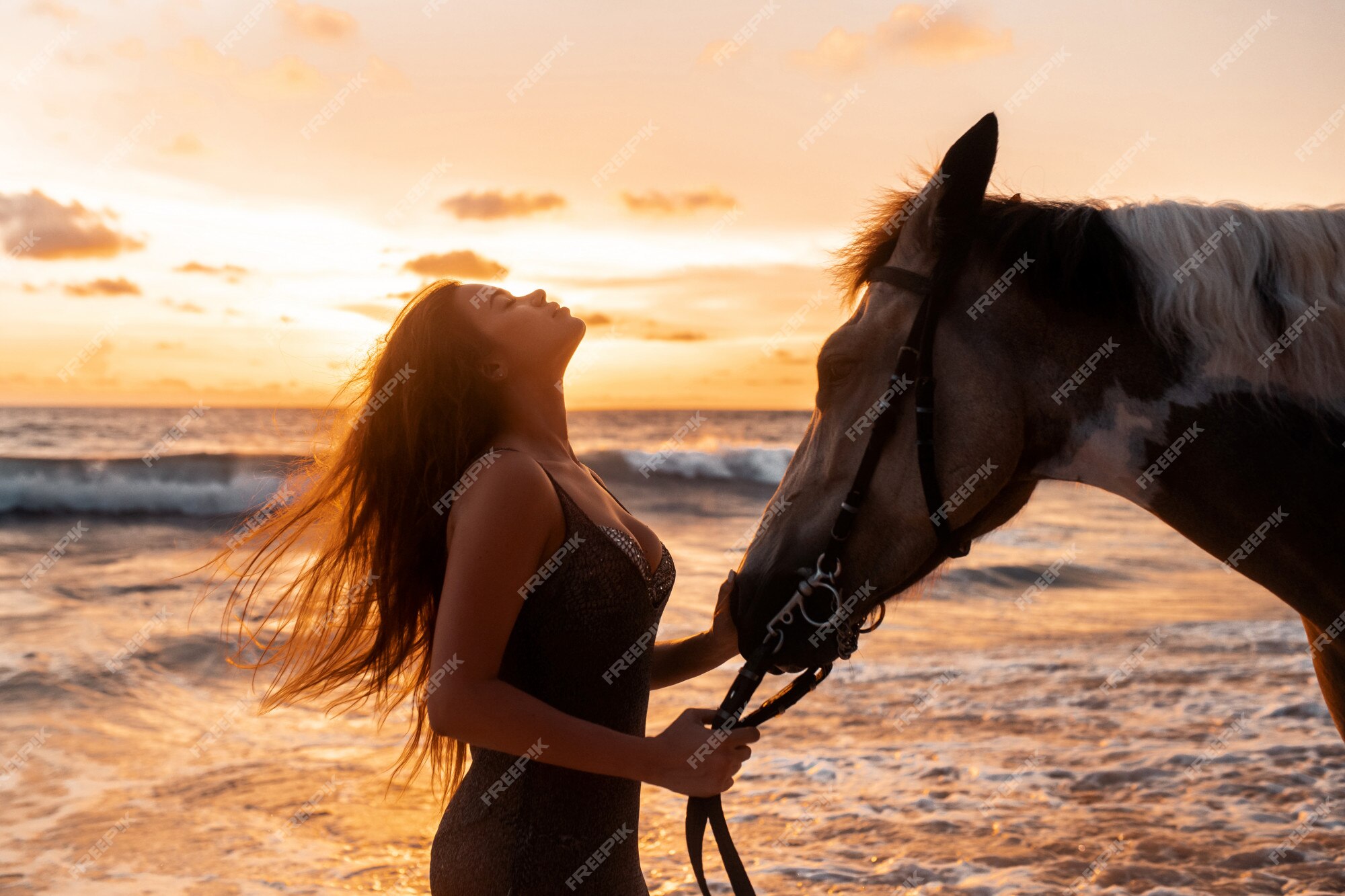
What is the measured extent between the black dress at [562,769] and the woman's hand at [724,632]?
0.82 feet

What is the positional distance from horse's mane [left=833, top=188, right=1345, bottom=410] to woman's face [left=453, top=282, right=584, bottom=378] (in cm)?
89

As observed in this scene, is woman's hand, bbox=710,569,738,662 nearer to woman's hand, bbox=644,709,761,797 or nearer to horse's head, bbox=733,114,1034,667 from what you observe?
Answer: horse's head, bbox=733,114,1034,667

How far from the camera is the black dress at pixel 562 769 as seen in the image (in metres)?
1.75

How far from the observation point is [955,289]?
1875mm

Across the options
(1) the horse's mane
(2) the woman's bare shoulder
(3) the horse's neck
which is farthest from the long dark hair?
(3) the horse's neck

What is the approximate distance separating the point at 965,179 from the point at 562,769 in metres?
1.40

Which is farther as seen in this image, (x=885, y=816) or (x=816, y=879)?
(x=885, y=816)

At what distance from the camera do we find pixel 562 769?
1.82 meters

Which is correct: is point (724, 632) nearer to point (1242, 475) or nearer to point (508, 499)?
point (508, 499)

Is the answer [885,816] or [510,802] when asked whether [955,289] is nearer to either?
[510,802]

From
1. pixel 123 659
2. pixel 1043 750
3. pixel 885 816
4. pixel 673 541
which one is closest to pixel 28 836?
pixel 123 659

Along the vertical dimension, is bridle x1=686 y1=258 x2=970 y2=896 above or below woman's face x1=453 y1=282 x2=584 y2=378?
below

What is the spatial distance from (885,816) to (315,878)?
8.15 ft

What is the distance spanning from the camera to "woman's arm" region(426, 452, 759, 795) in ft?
5.08
